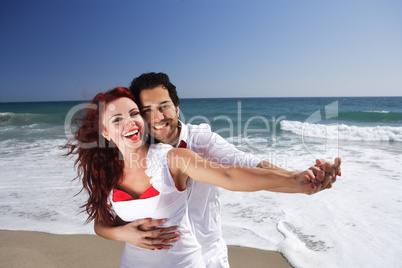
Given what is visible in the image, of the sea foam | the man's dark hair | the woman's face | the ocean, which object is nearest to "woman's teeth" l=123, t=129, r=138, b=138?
the woman's face

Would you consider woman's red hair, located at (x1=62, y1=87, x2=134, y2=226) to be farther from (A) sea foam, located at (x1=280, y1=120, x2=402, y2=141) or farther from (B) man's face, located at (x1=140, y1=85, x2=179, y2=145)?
(A) sea foam, located at (x1=280, y1=120, x2=402, y2=141)

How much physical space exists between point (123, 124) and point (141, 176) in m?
0.38

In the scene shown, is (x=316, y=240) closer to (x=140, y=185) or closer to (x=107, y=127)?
(x=140, y=185)

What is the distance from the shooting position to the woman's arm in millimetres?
1256

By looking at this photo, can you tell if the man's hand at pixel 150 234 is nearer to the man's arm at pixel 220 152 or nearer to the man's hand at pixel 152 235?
the man's hand at pixel 152 235

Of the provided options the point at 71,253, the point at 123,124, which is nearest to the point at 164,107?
the point at 123,124

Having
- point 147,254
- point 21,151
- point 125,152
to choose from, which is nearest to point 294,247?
point 147,254

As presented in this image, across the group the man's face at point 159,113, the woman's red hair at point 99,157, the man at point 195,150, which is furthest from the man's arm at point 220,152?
the woman's red hair at point 99,157

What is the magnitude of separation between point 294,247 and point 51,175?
5.81 meters

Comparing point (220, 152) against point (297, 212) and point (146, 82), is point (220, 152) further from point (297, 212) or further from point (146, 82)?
point (297, 212)

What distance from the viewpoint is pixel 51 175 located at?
673cm

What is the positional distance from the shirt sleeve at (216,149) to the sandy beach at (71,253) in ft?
5.32

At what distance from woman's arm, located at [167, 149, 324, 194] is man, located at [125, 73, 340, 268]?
343 mm

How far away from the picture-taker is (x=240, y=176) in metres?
1.51
